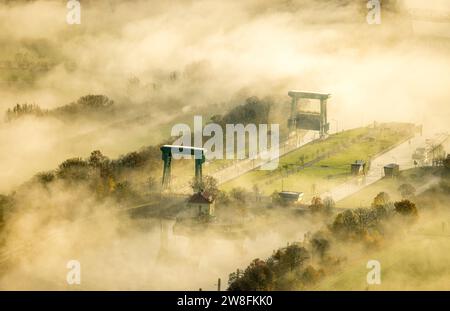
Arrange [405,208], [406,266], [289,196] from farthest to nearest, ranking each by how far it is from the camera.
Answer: [289,196] → [405,208] → [406,266]

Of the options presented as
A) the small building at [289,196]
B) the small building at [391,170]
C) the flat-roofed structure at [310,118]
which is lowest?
the small building at [289,196]

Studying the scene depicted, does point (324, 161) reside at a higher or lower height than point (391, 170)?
higher

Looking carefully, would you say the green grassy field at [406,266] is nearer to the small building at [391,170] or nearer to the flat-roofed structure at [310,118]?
the small building at [391,170]

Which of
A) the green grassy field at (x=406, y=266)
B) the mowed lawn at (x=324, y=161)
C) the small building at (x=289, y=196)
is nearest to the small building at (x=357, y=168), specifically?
the mowed lawn at (x=324, y=161)

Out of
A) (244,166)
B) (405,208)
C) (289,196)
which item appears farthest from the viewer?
(244,166)

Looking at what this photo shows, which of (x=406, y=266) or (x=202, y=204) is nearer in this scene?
(x=406, y=266)

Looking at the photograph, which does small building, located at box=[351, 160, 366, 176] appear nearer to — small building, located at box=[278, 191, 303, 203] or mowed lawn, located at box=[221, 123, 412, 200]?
mowed lawn, located at box=[221, 123, 412, 200]

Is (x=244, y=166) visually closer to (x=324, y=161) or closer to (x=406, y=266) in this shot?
(x=324, y=161)

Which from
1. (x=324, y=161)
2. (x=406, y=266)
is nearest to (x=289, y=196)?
(x=324, y=161)
